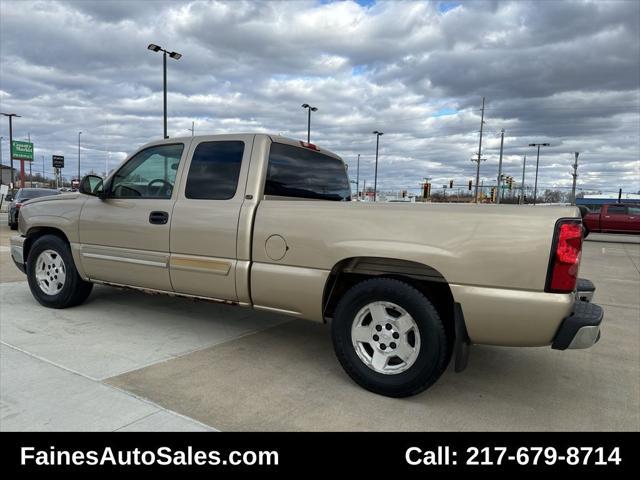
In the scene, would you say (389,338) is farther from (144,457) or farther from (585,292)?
(144,457)

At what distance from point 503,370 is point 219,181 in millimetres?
2972

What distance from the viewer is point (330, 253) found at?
3.47 meters

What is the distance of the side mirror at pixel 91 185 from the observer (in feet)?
16.2

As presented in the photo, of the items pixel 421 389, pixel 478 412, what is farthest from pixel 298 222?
pixel 478 412

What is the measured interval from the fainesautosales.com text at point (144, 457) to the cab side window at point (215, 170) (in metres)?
2.15

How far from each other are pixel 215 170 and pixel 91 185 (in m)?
1.72

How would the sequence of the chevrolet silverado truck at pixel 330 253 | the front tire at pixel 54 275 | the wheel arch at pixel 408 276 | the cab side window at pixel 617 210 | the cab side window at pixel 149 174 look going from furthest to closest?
1. the cab side window at pixel 617 210
2. the front tire at pixel 54 275
3. the cab side window at pixel 149 174
4. the wheel arch at pixel 408 276
5. the chevrolet silverado truck at pixel 330 253

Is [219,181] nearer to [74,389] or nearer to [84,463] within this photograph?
[74,389]

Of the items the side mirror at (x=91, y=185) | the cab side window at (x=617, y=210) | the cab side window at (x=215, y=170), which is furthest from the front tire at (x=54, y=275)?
the cab side window at (x=617, y=210)

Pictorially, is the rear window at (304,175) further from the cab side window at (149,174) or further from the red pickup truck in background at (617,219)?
the red pickup truck in background at (617,219)

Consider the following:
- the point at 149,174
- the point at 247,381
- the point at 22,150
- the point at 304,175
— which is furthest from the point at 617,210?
the point at 22,150

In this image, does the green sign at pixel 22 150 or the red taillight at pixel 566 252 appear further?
the green sign at pixel 22 150

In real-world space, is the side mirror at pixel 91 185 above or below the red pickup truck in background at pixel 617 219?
above

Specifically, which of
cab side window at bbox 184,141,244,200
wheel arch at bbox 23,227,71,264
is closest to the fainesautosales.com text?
cab side window at bbox 184,141,244,200
